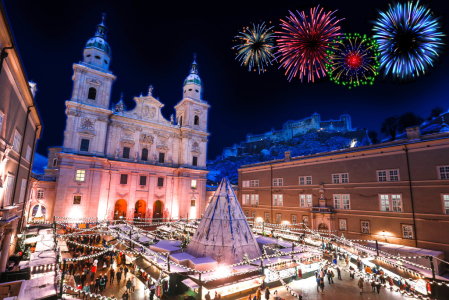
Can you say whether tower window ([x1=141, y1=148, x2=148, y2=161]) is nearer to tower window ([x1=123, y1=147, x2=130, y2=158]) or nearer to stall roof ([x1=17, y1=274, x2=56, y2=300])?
tower window ([x1=123, y1=147, x2=130, y2=158])

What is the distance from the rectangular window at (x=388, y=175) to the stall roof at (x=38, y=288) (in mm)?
29441

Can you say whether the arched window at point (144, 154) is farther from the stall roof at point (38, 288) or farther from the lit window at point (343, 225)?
the lit window at point (343, 225)

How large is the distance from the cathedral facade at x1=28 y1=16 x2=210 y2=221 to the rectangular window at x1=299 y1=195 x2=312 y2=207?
21.7m

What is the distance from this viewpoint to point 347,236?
26703 millimetres

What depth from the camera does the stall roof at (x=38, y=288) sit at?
1055cm

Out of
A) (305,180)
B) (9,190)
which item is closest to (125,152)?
(9,190)

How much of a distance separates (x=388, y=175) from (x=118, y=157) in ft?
130

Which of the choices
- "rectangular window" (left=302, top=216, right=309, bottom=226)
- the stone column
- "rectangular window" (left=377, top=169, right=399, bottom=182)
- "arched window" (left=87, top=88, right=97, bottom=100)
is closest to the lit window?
"rectangular window" (left=302, top=216, right=309, bottom=226)

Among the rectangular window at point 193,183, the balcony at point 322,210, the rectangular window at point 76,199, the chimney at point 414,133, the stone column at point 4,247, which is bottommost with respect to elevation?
the stone column at point 4,247

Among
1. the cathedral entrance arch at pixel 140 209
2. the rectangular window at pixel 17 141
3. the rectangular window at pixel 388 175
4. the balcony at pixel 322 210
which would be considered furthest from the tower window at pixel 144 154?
the rectangular window at pixel 388 175

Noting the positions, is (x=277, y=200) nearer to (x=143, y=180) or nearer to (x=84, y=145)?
(x=143, y=180)

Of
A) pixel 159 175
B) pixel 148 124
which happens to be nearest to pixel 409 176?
pixel 159 175

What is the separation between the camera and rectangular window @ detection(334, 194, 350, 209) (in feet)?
90.4

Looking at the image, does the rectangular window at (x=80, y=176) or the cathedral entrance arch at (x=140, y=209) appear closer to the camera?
the rectangular window at (x=80, y=176)
